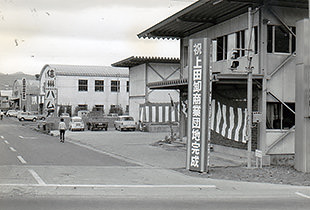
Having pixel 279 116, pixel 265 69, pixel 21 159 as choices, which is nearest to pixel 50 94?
pixel 21 159

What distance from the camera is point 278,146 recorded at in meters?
18.8

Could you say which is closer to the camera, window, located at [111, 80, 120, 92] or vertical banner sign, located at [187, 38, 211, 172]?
vertical banner sign, located at [187, 38, 211, 172]

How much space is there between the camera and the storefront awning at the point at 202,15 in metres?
18.7

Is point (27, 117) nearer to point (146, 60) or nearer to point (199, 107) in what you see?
point (146, 60)

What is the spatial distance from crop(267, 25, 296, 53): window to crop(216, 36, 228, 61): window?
3.04 meters

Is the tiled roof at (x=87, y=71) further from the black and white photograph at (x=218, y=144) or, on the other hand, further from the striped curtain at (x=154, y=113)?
the black and white photograph at (x=218, y=144)

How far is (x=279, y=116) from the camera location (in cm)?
1919

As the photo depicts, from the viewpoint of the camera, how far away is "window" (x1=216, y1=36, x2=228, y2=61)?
21.8 m

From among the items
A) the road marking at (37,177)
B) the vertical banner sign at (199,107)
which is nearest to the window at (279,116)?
the vertical banner sign at (199,107)

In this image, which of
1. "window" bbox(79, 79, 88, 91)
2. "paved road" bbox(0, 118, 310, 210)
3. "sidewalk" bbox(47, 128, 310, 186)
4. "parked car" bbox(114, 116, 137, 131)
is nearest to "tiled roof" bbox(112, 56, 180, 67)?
"parked car" bbox(114, 116, 137, 131)

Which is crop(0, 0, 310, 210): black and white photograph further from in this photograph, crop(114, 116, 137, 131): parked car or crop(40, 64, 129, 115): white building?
crop(40, 64, 129, 115): white building

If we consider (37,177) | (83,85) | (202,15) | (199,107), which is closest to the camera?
(37,177)

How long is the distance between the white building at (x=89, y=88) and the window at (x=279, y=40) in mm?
50166

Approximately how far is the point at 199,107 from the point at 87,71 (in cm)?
5598
